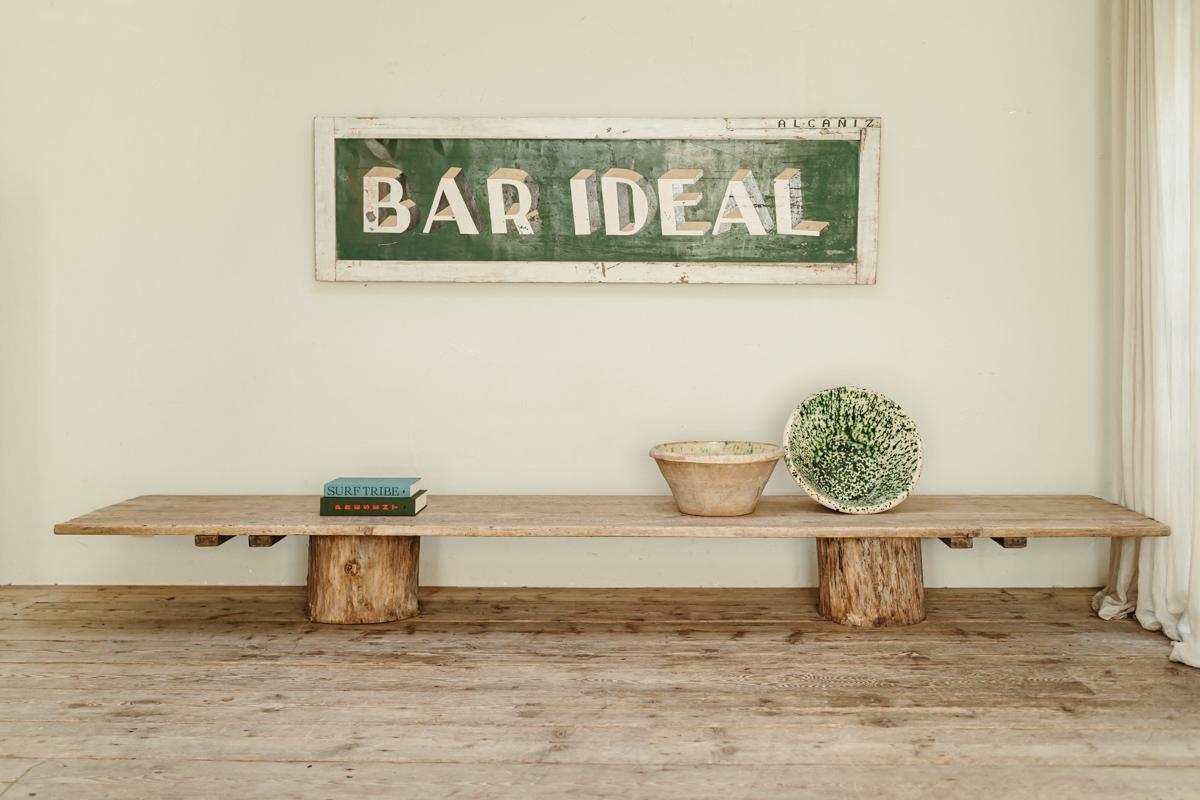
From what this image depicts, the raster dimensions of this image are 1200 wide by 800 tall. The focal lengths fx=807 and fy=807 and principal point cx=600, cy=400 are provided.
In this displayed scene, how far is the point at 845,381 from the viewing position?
282 centimetres

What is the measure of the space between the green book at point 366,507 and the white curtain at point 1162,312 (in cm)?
218

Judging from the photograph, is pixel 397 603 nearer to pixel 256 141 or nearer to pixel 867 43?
pixel 256 141

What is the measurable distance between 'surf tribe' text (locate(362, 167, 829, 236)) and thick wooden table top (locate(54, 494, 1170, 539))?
3.13 ft

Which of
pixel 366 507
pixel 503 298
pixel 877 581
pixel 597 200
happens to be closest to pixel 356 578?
pixel 366 507

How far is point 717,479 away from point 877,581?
23.9 inches

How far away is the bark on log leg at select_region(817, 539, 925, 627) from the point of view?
2.46m

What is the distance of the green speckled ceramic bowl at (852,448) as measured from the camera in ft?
8.30

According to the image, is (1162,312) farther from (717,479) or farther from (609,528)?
(609,528)

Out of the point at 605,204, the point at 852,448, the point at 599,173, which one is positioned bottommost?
the point at 852,448

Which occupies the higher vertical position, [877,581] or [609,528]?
[609,528]

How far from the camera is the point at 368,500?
2393 millimetres

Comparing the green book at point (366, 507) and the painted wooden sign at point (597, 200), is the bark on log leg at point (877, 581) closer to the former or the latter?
the painted wooden sign at point (597, 200)

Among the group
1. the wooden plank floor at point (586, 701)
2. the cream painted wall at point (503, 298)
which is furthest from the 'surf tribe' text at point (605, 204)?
the wooden plank floor at point (586, 701)

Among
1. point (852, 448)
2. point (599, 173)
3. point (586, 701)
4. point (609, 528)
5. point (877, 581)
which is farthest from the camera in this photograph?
point (599, 173)
